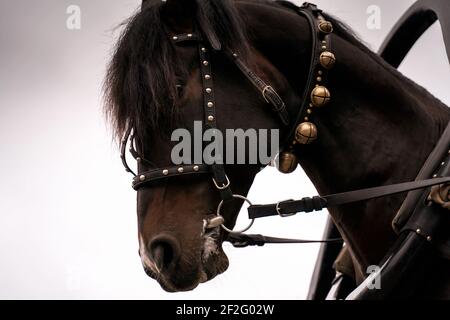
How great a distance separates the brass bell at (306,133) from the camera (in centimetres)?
100

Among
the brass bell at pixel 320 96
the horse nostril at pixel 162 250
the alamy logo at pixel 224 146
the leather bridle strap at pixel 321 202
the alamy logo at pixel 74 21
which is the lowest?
the horse nostril at pixel 162 250

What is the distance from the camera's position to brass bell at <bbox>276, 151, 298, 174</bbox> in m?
1.03

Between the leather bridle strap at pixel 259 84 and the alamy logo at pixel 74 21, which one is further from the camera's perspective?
the alamy logo at pixel 74 21

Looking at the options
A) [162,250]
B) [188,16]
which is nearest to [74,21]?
[188,16]

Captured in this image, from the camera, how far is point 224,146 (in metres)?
0.95

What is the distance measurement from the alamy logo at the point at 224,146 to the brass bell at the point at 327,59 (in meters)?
0.15

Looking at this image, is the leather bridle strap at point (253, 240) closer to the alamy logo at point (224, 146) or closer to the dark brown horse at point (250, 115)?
the dark brown horse at point (250, 115)

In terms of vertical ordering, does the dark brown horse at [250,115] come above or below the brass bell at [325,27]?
below

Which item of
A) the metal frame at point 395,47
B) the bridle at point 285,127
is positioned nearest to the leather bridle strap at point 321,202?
the bridle at point 285,127

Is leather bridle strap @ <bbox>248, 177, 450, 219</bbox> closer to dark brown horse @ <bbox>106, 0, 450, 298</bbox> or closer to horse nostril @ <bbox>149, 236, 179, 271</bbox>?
dark brown horse @ <bbox>106, 0, 450, 298</bbox>

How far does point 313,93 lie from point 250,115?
0.42ft
